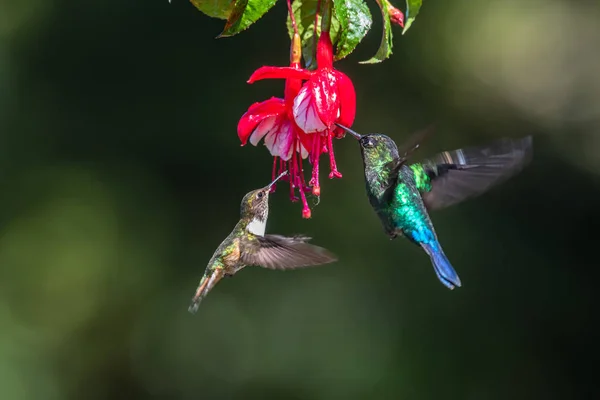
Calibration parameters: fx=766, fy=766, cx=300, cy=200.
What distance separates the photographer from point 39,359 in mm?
3926

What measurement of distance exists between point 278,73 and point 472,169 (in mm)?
549

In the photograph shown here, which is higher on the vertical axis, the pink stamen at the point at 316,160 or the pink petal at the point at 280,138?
the pink petal at the point at 280,138

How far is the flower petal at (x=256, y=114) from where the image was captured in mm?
1286

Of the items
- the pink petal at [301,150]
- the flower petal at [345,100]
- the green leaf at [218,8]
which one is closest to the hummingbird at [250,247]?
the pink petal at [301,150]

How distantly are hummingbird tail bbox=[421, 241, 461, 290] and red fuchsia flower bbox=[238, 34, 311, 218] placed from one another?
280 mm

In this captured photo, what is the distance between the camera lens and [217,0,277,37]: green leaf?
122 centimetres

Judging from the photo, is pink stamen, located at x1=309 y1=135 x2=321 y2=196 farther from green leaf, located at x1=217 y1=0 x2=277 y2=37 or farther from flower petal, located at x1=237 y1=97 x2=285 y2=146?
green leaf, located at x1=217 y1=0 x2=277 y2=37

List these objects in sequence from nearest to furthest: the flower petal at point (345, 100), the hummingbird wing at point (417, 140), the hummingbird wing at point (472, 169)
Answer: the hummingbird wing at point (417, 140) < the flower petal at point (345, 100) < the hummingbird wing at point (472, 169)

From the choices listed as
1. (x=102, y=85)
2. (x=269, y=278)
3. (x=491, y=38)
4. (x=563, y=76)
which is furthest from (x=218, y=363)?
(x=563, y=76)

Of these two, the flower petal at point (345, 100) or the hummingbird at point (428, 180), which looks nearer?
the flower petal at point (345, 100)

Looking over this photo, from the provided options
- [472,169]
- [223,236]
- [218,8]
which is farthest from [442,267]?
[223,236]

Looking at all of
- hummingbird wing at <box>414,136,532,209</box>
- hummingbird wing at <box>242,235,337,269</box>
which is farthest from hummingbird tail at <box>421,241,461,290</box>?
hummingbird wing at <box>242,235,337,269</box>

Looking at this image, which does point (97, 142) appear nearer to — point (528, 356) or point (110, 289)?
point (110, 289)

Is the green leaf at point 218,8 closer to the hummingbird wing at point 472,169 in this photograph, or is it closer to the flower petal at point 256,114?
the flower petal at point 256,114
